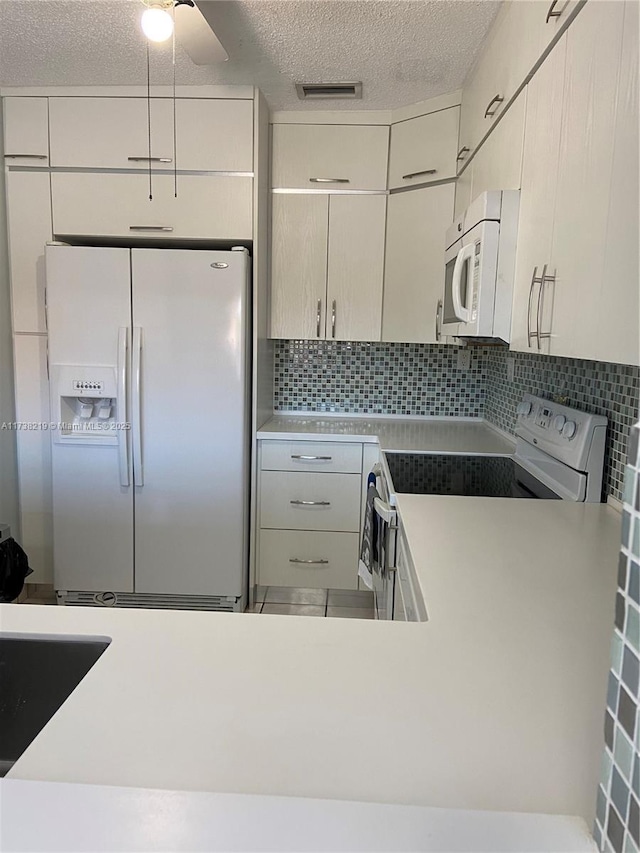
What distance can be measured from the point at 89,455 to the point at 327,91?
2049mm

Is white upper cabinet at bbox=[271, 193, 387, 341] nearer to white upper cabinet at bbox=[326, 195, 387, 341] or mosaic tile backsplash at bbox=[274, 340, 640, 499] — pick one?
white upper cabinet at bbox=[326, 195, 387, 341]

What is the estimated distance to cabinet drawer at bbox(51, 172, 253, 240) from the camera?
8.94 ft

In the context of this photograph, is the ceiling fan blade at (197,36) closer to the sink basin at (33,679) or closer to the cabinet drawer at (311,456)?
the cabinet drawer at (311,456)

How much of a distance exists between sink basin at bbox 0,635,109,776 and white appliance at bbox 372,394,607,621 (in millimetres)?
696

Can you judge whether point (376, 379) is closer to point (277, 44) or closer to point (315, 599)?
point (315, 599)

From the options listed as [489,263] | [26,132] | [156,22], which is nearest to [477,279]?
[489,263]

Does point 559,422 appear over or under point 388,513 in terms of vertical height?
over

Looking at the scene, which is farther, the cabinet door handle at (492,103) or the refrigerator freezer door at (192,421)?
the refrigerator freezer door at (192,421)

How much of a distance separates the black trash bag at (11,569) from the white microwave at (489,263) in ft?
7.38

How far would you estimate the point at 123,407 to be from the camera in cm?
268

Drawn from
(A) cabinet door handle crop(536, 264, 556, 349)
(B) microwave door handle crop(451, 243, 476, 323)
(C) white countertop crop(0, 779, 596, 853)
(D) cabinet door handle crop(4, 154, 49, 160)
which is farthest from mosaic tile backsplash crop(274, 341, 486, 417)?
(C) white countertop crop(0, 779, 596, 853)

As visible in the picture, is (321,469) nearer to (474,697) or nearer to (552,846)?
(474,697)

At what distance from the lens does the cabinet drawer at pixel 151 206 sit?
107 inches

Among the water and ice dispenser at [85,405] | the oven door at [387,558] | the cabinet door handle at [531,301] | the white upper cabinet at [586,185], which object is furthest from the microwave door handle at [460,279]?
the water and ice dispenser at [85,405]
